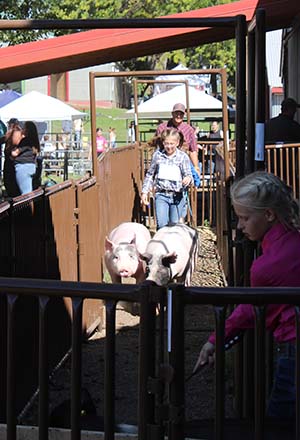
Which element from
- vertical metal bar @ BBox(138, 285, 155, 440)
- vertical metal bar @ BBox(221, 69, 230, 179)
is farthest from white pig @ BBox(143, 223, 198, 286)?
vertical metal bar @ BBox(138, 285, 155, 440)

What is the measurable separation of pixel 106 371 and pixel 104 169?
25.8 ft

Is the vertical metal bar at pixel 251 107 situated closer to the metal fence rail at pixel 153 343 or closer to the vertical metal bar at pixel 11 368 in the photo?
the metal fence rail at pixel 153 343

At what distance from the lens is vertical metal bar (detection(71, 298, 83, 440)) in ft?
11.2

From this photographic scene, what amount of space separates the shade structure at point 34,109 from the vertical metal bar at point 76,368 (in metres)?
24.0

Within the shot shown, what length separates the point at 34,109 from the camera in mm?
27812

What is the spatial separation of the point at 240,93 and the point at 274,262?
1.68m

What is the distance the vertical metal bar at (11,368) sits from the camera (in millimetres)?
3484

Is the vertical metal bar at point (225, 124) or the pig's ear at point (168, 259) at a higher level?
the vertical metal bar at point (225, 124)

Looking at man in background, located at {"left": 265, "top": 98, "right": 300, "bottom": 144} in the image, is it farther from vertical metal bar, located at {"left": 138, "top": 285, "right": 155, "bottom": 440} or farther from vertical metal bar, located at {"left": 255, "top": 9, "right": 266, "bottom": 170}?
vertical metal bar, located at {"left": 138, "top": 285, "right": 155, "bottom": 440}

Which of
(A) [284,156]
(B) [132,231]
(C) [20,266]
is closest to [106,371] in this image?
(C) [20,266]

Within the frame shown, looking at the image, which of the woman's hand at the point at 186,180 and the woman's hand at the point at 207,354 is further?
the woman's hand at the point at 186,180

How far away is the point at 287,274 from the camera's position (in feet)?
12.7

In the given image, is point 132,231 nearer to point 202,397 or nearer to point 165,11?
point 202,397

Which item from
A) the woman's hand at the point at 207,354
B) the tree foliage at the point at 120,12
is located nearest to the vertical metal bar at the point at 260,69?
the woman's hand at the point at 207,354
